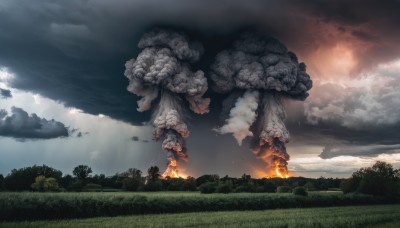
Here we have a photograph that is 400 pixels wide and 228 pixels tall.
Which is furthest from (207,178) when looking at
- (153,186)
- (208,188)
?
(208,188)

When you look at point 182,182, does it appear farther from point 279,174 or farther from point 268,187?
point 279,174

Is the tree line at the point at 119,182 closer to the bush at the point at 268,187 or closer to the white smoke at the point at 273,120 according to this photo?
the bush at the point at 268,187

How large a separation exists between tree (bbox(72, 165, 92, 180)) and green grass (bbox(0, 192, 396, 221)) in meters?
72.5

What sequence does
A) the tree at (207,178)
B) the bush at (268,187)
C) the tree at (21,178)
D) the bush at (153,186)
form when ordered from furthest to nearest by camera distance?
the tree at (207,178) < the bush at (153,186) < the bush at (268,187) < the tree at (21,178)

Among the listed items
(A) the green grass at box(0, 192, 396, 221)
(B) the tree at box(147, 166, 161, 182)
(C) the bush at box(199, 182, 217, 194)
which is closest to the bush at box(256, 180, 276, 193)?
(C) the bush at box(199, 182, 217, 194)

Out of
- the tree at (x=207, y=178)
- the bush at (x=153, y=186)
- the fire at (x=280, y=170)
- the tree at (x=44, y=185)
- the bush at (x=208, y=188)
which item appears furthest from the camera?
the tree at (x=207, y=178)

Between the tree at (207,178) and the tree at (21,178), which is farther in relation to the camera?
the tree at (207,178)

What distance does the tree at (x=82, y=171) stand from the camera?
4186 inches

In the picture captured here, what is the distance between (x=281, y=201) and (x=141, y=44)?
210 feet

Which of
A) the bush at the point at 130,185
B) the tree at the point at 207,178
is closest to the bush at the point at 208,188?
the bush at the point at 130,185

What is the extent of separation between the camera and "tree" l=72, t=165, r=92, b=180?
349 feet

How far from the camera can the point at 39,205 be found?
27.6 metres

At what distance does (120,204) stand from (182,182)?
2315 inches

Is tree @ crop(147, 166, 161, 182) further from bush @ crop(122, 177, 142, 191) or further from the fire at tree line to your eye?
bush @ crop(122, 177, 142, 191)
